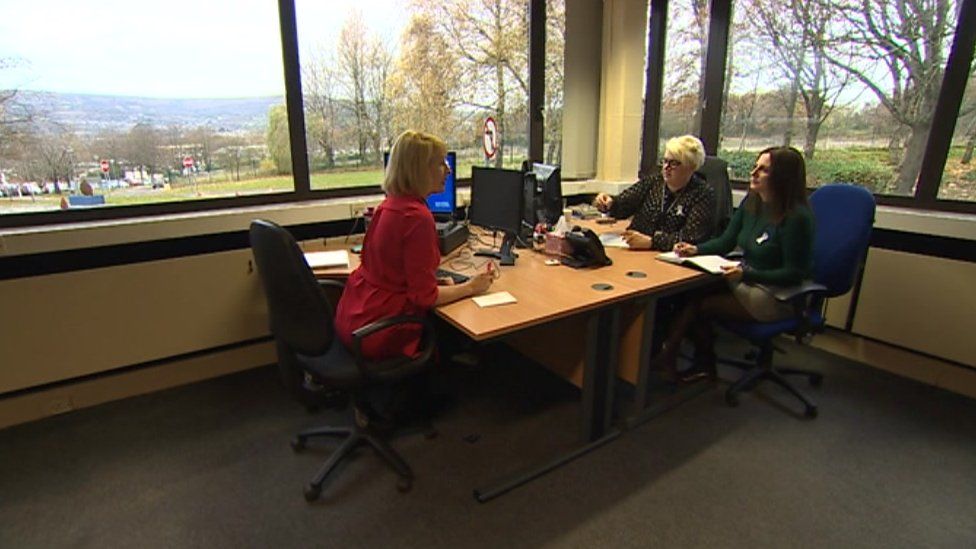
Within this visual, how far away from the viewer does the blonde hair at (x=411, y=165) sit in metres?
1.82

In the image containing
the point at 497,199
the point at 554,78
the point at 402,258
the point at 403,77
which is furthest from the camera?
the point at 554,78

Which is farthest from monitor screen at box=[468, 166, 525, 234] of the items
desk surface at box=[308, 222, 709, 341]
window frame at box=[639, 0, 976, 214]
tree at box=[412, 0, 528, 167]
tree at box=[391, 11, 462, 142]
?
window frame at box=[639, 0, 976, 214]

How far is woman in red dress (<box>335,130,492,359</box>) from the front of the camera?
1789mm

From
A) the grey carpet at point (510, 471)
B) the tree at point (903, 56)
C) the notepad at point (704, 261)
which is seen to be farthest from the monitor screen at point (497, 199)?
the tree at point (903, 56)

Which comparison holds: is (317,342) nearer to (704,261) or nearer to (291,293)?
(291,293)

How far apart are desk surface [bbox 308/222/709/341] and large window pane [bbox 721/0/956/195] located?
1.56 metres

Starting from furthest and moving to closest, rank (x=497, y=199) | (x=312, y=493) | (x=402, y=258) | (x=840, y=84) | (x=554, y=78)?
(x=554, y=78) → (x=840, y=84) → (x=497, y=199) → (x=312, y=493) → (x=402, y=258)

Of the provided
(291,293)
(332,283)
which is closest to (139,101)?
(332,283)

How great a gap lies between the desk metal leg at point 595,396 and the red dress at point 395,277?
2.13 feet

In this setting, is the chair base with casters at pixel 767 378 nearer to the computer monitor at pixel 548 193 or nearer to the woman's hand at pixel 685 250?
the woman's hand at pixel 685 250

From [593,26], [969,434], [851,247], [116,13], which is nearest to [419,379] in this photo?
[851,247]

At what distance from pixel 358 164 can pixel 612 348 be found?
208 cm

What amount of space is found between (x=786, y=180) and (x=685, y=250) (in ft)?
1.80

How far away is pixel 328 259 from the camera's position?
252 centimetres
